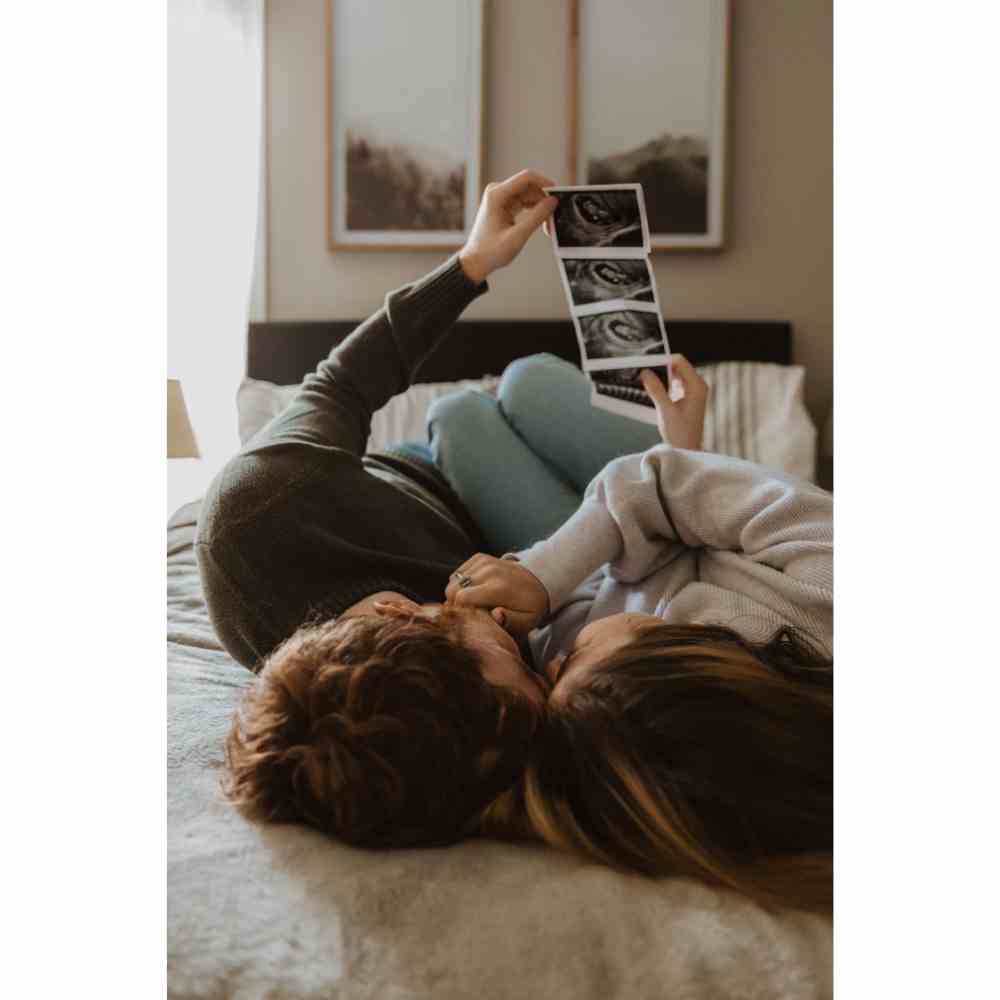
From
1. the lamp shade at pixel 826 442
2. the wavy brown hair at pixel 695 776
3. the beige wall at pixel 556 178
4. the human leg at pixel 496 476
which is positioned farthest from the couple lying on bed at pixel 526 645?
the beige wall at pixel 556 178

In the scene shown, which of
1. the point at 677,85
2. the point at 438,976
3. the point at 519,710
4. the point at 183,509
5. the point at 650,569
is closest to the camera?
the point at 438,976

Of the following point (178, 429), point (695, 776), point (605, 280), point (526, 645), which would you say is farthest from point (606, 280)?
point (178, 429)

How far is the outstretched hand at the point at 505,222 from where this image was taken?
38.1 inches

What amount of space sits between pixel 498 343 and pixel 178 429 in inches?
27.0

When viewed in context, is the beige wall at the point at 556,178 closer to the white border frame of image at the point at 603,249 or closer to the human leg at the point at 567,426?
the human leg at the point at 567,426

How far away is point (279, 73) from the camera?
6.63 feet

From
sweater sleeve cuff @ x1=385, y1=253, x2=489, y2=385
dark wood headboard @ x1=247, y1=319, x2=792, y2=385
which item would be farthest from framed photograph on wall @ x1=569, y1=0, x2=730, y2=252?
sweater sleeve cuff @ x1=385, y1=253, x2=489, y2=385

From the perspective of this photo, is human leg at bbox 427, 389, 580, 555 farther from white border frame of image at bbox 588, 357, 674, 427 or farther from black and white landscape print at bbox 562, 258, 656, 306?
black and white landscape print at bbox 562, 258, 656, 306

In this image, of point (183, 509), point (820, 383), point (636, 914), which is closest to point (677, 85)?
point (820, 383)

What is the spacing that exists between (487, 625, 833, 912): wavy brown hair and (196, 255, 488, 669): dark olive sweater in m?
0.29

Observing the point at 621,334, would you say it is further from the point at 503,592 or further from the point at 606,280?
the point at 503,592

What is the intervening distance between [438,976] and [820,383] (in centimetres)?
183
